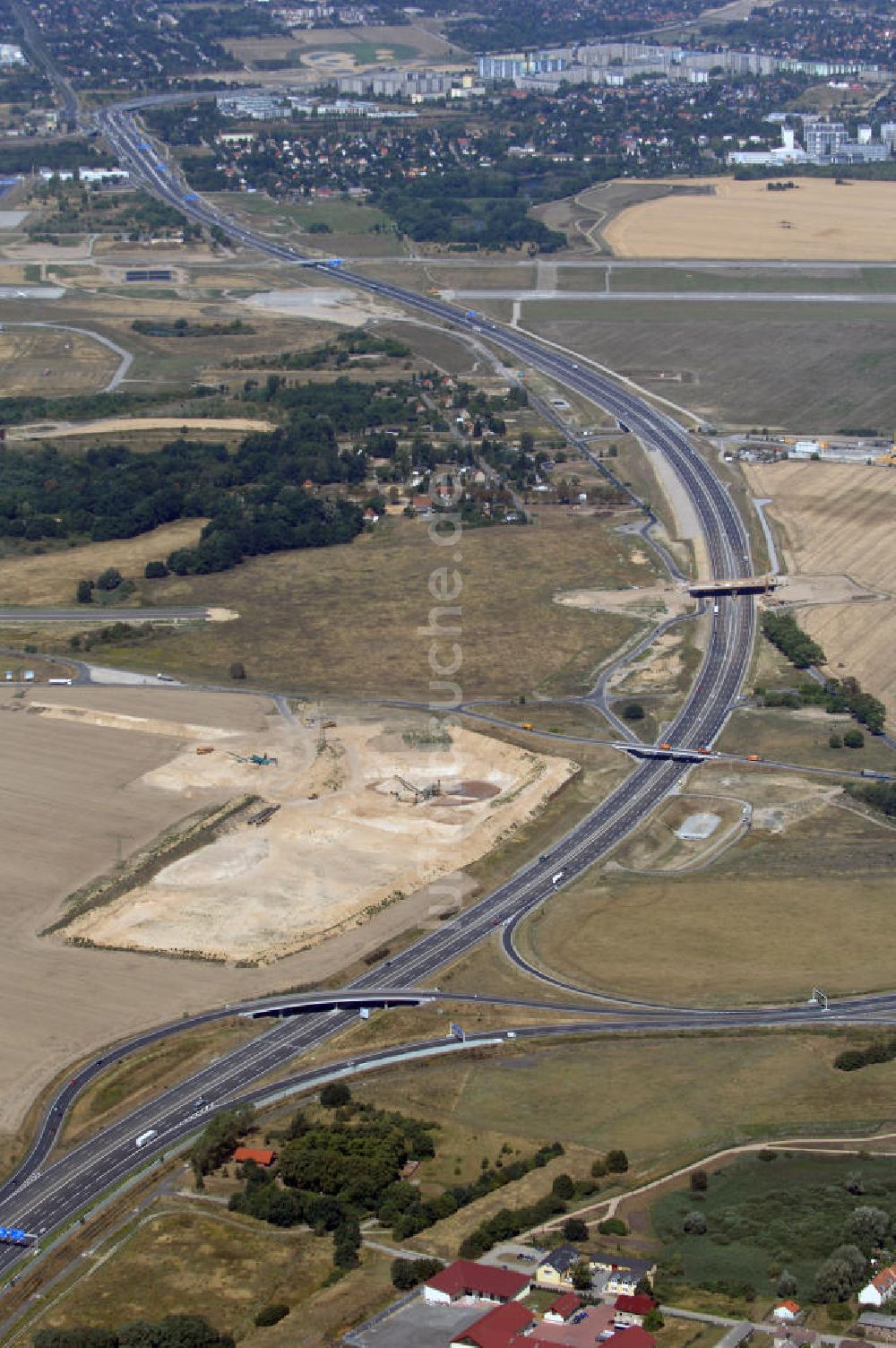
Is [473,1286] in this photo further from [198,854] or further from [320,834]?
[320,834]

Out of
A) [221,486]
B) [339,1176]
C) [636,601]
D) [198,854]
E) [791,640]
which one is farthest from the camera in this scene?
[221,486]

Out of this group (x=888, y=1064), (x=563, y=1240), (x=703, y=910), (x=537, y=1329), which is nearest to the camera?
(x=537, y=1329)

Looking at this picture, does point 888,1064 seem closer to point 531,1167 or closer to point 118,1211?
point 531,1167

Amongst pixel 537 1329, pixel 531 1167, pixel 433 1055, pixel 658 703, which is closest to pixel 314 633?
pixel 658 703

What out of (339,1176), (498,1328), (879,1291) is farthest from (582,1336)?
(339,1176)

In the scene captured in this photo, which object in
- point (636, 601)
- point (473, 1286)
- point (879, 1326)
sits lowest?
point (473, 1286)

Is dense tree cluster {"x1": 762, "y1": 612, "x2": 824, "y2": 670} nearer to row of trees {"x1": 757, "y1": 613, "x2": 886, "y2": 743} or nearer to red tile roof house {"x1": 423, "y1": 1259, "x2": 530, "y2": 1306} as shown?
row of trees {"x1": 757, "y1": 613, "x2": 886, "y2": 743}
